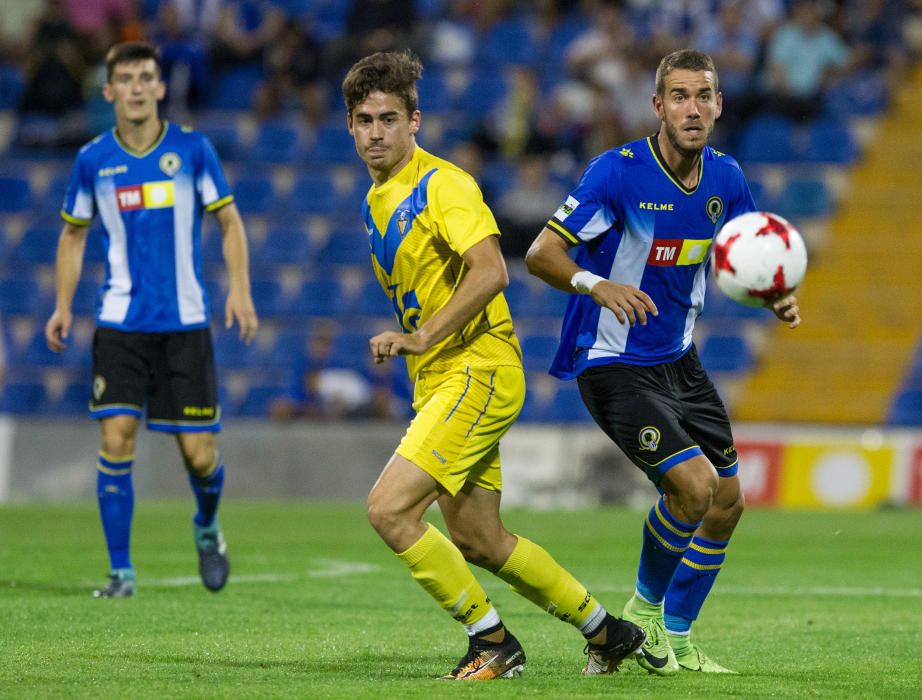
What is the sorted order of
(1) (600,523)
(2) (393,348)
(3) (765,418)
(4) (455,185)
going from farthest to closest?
(3) (765,418)
(1) (600,523)
(4) (455,185)
(2) (393,348)

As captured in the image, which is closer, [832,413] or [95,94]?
[832,413]

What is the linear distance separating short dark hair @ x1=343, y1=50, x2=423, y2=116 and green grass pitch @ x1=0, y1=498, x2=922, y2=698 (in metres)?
2.04

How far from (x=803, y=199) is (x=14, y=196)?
9.30 m

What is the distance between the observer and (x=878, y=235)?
61.8 feet

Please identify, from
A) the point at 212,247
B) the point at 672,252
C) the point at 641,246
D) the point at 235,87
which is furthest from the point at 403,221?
the point at 235,87

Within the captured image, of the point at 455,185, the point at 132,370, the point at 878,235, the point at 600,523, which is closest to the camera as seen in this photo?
the point at 455,185

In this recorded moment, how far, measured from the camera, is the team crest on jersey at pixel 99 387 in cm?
851

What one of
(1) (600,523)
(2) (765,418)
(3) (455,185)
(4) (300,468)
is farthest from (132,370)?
(2) (765,418)

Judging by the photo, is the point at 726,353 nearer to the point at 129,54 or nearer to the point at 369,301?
the point at 369,301

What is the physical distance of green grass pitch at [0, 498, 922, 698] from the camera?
5598mm

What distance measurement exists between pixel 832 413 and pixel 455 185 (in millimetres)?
12114

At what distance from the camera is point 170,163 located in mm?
8742

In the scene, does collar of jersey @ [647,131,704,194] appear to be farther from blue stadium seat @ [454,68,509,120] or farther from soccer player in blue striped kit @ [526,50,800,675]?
blue stadium seat @ [454,68,509,120]

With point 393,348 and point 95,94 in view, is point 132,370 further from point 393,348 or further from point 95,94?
point 95,94
